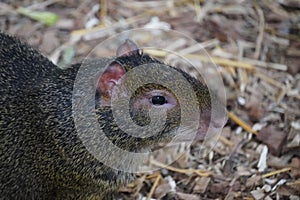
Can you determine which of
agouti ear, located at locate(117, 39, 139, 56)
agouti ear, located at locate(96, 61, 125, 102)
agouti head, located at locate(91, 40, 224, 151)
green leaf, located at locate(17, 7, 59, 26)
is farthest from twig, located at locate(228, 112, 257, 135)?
green leaf, located at locate(17, 7, 59, 26)

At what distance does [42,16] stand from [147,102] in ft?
7.76

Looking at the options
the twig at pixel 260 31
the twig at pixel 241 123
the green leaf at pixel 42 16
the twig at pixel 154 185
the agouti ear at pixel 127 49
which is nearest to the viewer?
the agouti ear at pixel 127 49

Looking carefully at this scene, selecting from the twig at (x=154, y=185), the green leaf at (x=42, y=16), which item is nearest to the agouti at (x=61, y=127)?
the twig at (x=154, y=185)

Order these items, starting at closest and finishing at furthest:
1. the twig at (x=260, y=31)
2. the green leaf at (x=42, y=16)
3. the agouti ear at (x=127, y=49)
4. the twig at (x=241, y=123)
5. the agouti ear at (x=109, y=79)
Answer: the agouti ear at (x=109, y=79), the agouti ear at (x=127, y=49), the twig at (x=241, y=123), the twig at (x=260, y=31), the green leaf at (x=42, y=16)

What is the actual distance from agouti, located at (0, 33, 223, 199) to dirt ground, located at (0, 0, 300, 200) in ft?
1.93

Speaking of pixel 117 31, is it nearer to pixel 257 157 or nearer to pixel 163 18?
pixel 163 18

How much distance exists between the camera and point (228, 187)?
4.83 metres

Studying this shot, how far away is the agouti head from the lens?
163 inches

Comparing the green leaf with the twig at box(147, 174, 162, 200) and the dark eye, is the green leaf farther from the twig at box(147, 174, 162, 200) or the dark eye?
the dark eye

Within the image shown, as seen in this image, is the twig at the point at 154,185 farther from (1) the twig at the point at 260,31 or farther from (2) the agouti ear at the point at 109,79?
(1) the twig at the point at 260,31

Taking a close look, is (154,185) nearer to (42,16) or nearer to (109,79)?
(109,79)

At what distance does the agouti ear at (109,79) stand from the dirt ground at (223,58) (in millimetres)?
1009

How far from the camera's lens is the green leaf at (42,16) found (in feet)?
20.4

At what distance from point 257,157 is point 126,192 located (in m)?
0.94
